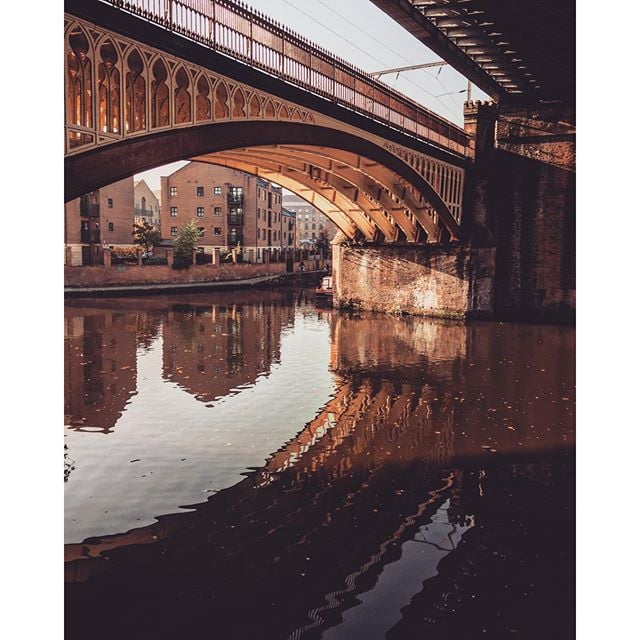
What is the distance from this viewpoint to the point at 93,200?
47.3 meters

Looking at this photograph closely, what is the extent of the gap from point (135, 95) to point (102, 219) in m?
42.2

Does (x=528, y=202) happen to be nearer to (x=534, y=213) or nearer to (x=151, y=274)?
(x=534, y=213)

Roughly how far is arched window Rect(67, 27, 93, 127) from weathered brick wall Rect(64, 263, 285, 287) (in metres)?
24.1

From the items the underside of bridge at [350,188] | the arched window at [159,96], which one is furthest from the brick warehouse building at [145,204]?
the arched window at [159,96]

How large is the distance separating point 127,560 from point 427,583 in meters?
2.70

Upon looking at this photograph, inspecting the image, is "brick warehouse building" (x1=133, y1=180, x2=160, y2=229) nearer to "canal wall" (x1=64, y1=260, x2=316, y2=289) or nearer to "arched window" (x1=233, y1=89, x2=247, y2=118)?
"canal wall" (x1=64, y1=260, x2=316, y2=289)

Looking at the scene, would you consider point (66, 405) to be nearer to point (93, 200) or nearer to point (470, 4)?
point (470, 4)

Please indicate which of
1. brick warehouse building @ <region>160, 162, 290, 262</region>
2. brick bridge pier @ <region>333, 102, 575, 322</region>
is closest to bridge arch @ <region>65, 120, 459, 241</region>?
brick bridge pier @ <region>333, 102, 575, 322</region>

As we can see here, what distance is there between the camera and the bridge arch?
28.0 ft

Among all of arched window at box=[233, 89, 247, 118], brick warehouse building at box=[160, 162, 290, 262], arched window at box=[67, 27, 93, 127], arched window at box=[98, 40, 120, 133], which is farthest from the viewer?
brick warehouse building at box=[160, 162, 290, 262]

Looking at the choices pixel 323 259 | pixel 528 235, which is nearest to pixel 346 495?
pixel 528 235

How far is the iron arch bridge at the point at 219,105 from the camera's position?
8180mm

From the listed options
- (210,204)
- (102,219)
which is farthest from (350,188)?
(210,204)

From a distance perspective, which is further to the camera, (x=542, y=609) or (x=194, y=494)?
(x=194, y=494)
